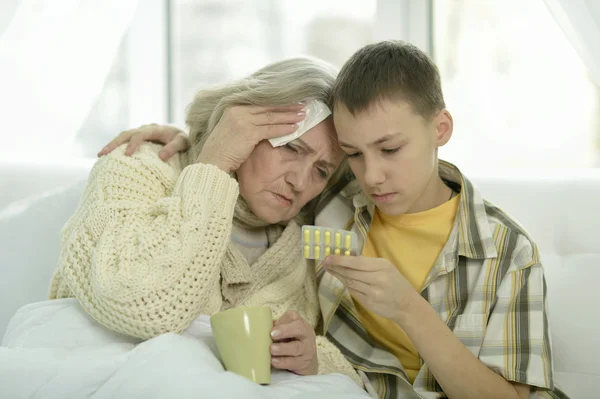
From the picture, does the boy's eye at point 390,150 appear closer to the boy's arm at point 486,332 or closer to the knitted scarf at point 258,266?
the boy's arm at point 486,332

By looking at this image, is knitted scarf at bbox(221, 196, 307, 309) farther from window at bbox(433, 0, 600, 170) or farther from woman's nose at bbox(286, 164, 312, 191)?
window at bbox(433, 0, 600, 170)

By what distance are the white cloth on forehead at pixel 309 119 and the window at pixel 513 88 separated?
54.9 inches

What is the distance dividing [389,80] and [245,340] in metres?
0.67

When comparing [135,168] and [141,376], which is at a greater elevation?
[135,168]

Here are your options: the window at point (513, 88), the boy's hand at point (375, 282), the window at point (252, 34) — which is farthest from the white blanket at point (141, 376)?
the window at point (252, 34)

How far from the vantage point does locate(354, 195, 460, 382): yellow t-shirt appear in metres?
1.57

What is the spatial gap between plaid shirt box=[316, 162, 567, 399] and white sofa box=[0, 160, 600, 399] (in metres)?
0.25

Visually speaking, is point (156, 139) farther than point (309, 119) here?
Yes

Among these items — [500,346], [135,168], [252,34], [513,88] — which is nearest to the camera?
[500,346]

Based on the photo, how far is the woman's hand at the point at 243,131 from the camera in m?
1.54

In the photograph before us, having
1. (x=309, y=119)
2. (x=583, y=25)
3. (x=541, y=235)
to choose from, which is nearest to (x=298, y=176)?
(x=309, y=119)

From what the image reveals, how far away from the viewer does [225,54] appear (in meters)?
3.43

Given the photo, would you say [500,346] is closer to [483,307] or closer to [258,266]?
[483,307]

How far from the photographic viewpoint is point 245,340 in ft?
3.93
